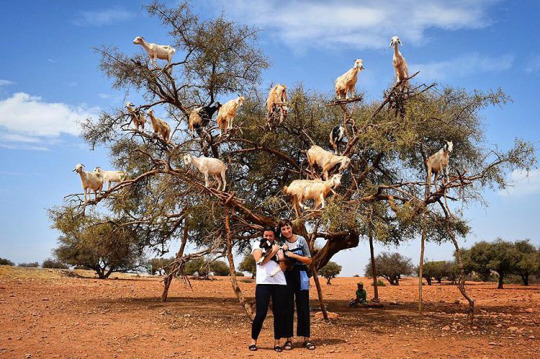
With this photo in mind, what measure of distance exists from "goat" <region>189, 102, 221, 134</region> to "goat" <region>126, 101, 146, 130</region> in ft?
4.26

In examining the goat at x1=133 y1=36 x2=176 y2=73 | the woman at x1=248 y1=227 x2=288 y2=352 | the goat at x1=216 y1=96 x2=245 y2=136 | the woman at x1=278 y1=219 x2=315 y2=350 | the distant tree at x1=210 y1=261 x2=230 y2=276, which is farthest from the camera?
the distant tree at x1=210 y1=261 x2=230 y2=276

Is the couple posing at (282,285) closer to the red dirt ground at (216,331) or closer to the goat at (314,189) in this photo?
the red dirt ground at (216,331)

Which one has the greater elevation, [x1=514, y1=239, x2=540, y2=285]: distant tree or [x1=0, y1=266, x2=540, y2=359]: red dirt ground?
[x1=514, y1=239, x2=540, y2=285]: distant tree

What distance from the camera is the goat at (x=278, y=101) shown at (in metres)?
12.0

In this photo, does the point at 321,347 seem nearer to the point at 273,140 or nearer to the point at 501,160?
the point at 501,160

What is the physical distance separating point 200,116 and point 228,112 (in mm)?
1695

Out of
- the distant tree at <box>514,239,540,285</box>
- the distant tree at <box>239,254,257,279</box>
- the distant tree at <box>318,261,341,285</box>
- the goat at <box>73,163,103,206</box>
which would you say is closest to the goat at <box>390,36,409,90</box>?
the goat at <box>73,163,103,206</box>

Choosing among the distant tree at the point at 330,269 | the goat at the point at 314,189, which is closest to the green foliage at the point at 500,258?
the distant tree at the point at 330,269

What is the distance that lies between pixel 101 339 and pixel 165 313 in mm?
3344

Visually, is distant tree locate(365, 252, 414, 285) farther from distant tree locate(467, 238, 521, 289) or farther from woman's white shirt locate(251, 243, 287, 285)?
woman's white shirt locate(251, 243, 287, 285)

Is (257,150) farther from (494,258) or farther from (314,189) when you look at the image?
(494,258)

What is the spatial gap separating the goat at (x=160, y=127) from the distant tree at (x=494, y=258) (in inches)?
856

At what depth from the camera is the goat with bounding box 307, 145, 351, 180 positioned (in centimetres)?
1077

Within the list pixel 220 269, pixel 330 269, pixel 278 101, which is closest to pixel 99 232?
pixel 278 101
